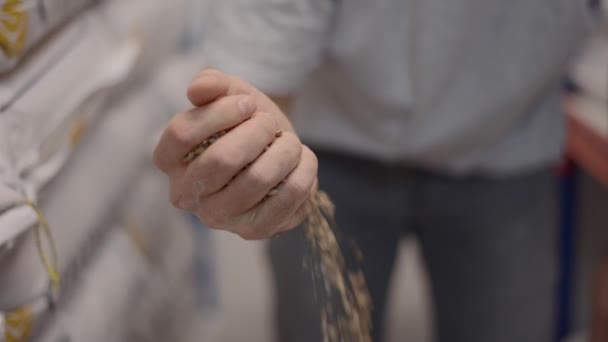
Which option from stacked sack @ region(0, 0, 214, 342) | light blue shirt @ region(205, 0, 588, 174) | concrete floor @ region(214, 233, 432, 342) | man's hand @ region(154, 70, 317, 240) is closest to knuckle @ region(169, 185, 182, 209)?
man's hand @ region(154, 70, 317, 240)

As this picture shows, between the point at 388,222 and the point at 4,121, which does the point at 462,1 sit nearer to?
the point at 388,222

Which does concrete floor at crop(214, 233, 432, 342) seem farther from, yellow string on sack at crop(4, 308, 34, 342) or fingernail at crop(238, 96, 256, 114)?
fingernail at crop(238, 96, 256, 114)

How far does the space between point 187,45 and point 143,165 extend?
537mm

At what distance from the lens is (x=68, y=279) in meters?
0.56

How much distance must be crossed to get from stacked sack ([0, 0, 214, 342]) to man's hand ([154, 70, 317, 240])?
0.42 feet

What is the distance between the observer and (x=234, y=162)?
33 centimetres

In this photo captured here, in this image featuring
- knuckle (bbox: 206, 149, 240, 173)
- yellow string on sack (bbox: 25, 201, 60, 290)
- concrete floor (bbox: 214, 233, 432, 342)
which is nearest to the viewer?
knuckle (bbox: 206, 149, 240, 173)

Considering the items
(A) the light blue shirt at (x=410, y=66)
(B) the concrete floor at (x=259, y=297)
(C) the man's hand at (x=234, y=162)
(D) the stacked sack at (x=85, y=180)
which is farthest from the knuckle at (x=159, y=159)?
(B) the concrete floor at (x=259, y=297)

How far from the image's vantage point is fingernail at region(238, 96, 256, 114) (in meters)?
0.35

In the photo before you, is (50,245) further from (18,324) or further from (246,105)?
(246,105)

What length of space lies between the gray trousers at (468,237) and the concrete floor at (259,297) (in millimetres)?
87

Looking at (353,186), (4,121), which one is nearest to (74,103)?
(4,121)

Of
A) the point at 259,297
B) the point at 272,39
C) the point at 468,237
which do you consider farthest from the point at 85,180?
the point at 259,297

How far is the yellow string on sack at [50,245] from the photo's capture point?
440mm
